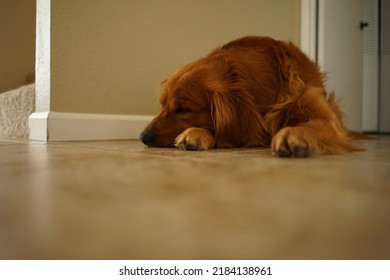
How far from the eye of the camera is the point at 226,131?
146 centimetres

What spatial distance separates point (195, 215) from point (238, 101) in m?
1.09

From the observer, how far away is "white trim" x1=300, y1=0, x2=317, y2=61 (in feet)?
10.0

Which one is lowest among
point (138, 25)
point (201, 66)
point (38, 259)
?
point (38, 259)

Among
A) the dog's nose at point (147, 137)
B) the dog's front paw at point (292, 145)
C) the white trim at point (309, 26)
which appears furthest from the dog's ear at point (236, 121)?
the white trim at point (309, 26)

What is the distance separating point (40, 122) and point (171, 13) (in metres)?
1.16

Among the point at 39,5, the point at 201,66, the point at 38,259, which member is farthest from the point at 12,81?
the point at 38,259

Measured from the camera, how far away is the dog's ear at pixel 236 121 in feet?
4.73

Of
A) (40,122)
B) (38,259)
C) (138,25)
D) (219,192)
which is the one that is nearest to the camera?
(38,259)

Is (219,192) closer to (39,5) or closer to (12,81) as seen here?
(39,5)

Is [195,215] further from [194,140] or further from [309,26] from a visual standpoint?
[309,26]

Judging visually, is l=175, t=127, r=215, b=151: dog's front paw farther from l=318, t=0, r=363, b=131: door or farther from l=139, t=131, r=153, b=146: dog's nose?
l=318, t=0, r=363, b=131: door

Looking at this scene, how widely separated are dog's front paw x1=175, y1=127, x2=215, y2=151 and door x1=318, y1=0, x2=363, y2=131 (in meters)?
2.13

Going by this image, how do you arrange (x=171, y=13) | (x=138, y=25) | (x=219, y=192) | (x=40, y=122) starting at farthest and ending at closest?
(x=171, y=13), (x=138, y=25), (x=40, y=122), (x=219, y=192)

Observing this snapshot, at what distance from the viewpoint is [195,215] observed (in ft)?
1.39
